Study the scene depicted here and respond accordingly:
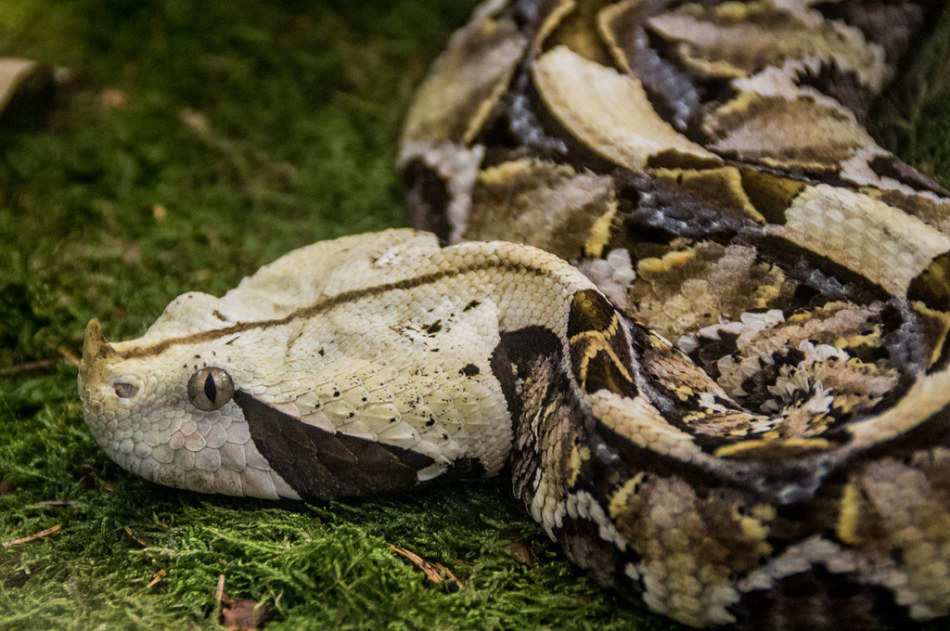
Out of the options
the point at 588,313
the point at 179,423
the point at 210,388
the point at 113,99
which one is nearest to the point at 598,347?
the point at 588,313

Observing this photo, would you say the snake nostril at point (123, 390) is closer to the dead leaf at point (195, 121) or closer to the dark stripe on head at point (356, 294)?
the dark stripe on head at point (356, 294)

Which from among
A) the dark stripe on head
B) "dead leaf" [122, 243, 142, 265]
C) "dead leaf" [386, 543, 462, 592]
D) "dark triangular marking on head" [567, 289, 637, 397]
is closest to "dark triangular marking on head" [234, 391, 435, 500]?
"dead leaf" [386, 543, 462, 592]

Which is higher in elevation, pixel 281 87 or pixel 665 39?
pixel 665 39

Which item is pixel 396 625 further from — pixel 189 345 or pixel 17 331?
pixel 17 331

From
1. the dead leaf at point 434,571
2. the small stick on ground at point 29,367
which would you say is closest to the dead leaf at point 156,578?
the dead leaf at point 434,571

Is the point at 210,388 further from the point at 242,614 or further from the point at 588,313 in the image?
the point at 588,313

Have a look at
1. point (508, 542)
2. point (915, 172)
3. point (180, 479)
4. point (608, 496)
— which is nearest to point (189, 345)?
point (180, 479)
